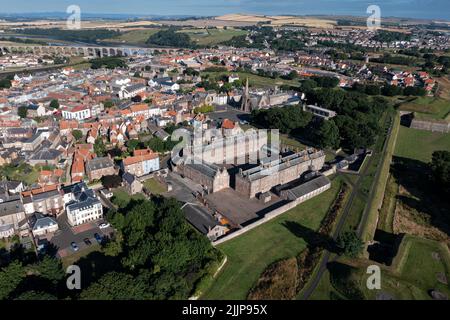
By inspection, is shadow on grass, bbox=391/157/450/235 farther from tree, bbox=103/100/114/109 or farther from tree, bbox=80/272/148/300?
tree, bbox=103/100/114/109

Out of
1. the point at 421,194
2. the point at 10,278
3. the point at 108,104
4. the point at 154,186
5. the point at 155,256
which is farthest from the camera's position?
the point at 108,104

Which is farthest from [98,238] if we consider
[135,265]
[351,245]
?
[351,245]

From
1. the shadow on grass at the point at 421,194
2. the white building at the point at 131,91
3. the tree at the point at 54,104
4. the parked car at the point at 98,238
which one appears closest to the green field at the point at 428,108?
the shadow on grass at the point at 421,194

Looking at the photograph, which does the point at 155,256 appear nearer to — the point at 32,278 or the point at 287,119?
the point at 32,278

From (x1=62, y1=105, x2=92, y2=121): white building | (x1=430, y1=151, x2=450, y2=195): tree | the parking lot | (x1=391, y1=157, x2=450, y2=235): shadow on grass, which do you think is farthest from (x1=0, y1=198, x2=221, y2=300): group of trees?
(x1=62, y1=105, x2=92, y2=121): white building

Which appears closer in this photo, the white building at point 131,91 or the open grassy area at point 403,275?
the open grassy area at point 403,275

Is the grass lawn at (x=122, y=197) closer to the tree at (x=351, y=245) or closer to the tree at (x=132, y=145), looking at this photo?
the tree at (x=132, y=145)

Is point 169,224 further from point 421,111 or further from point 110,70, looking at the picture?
point 110,70
